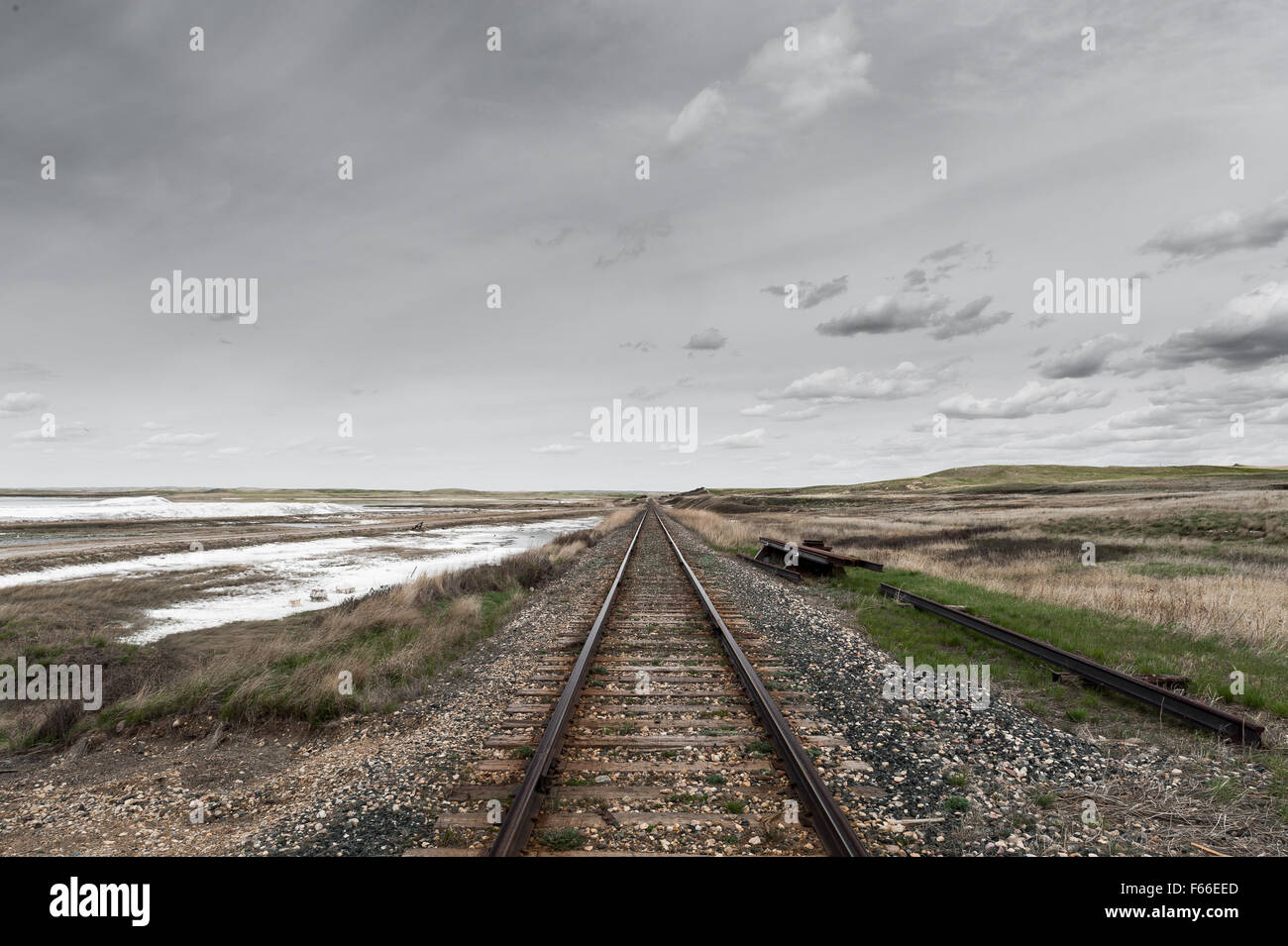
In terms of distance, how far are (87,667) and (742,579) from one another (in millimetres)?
13430

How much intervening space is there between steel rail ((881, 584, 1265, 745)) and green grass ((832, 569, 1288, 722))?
16 cm

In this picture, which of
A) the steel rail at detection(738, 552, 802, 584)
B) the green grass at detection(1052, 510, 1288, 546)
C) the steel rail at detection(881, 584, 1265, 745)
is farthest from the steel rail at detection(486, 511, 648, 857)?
the green grass at detection(1052, 510, 1288, 546)

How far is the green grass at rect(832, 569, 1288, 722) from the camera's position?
641 cm

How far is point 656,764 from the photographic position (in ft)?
15.9

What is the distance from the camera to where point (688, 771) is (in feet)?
15.4

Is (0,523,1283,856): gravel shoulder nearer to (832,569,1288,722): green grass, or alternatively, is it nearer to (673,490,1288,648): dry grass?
(832,569,1288,722): green grass

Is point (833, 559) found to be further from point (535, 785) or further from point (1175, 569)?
point (535, 785)

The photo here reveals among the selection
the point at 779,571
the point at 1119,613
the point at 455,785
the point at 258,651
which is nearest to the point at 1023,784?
the point at 455,785

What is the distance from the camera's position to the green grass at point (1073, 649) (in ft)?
21.0

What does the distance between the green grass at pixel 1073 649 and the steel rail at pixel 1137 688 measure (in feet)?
0.53

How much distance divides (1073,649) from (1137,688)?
2252 mm

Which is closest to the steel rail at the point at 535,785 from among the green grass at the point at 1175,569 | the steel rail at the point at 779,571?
the steel rail at the point at 779,571
